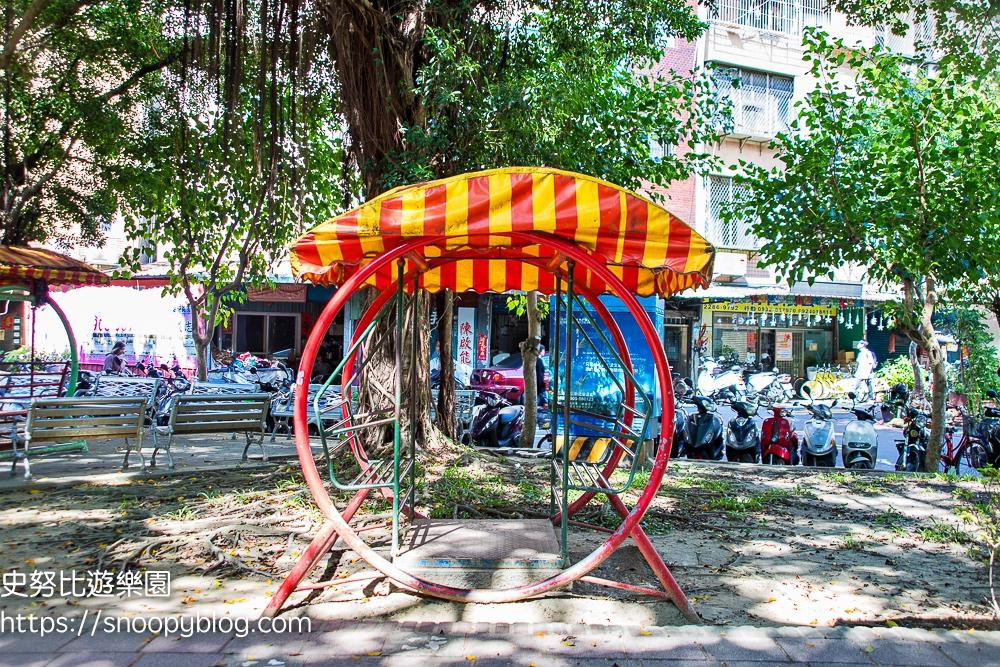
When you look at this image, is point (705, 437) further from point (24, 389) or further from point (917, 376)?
point (24, 389)

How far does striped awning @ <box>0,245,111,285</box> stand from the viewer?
778 centimetres

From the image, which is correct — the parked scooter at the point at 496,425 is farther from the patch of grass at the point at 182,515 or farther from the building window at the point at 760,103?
the building window at the point at 760,103

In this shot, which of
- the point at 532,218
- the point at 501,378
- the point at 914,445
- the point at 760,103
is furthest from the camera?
the point at 760,103

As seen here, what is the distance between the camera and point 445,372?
784cm

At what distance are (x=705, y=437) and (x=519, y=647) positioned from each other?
5.94 meters

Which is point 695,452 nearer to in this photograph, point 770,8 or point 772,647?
point 772,647

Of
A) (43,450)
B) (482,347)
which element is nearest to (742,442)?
(43,450)

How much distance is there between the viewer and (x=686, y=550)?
16.0 feet

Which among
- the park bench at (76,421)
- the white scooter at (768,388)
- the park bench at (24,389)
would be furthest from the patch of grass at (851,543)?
the white scooter at (768,388)

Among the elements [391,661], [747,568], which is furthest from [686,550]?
[391,661]

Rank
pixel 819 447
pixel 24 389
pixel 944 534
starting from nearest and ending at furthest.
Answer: pixel 944 534, pixel 819 447, pixel 24 389

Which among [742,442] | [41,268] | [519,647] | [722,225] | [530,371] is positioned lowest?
[519,647]

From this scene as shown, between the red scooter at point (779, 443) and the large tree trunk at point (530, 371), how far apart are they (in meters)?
2.90

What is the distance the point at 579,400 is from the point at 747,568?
3.13 metres
